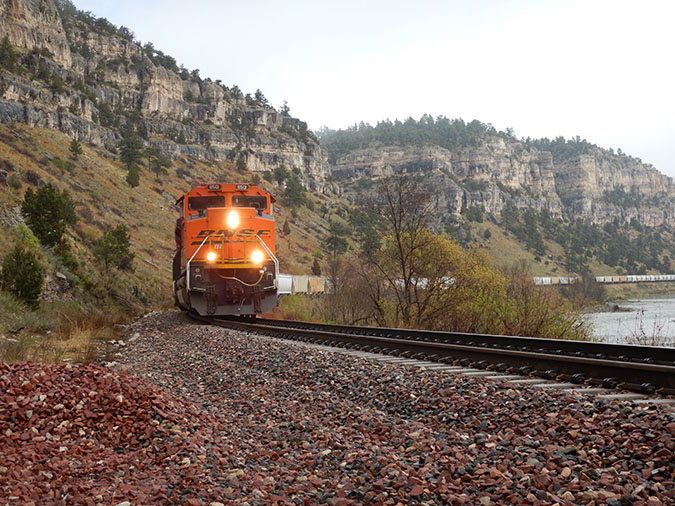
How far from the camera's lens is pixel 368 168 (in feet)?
627

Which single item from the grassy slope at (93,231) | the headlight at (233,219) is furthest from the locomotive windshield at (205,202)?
the grassy slope at (93,231)

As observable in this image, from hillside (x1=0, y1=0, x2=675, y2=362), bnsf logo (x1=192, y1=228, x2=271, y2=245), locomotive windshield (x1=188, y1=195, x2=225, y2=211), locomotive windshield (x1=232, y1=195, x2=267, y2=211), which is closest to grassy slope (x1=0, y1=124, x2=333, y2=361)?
hillside (x1=0, y1=0, x2=675, y2=362)

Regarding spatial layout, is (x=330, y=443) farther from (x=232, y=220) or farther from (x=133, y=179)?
(x=133, y=179)

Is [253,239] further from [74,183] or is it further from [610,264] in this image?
[610,264]

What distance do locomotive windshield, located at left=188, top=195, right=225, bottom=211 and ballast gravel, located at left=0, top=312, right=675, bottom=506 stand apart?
1178 cm

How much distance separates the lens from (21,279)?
18500 mm

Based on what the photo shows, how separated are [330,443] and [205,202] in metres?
15.1

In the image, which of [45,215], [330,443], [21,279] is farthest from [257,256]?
[45,215]

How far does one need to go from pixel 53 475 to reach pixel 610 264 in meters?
168

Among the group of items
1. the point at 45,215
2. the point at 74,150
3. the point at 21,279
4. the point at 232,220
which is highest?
the point at 74,150

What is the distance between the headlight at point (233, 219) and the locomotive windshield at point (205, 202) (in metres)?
1.00

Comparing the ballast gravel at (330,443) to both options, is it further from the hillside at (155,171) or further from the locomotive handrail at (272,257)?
the locomotive handrail at (272,257)

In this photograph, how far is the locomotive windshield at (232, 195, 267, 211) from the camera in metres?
19.2

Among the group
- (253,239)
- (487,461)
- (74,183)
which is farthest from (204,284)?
(74,183)
